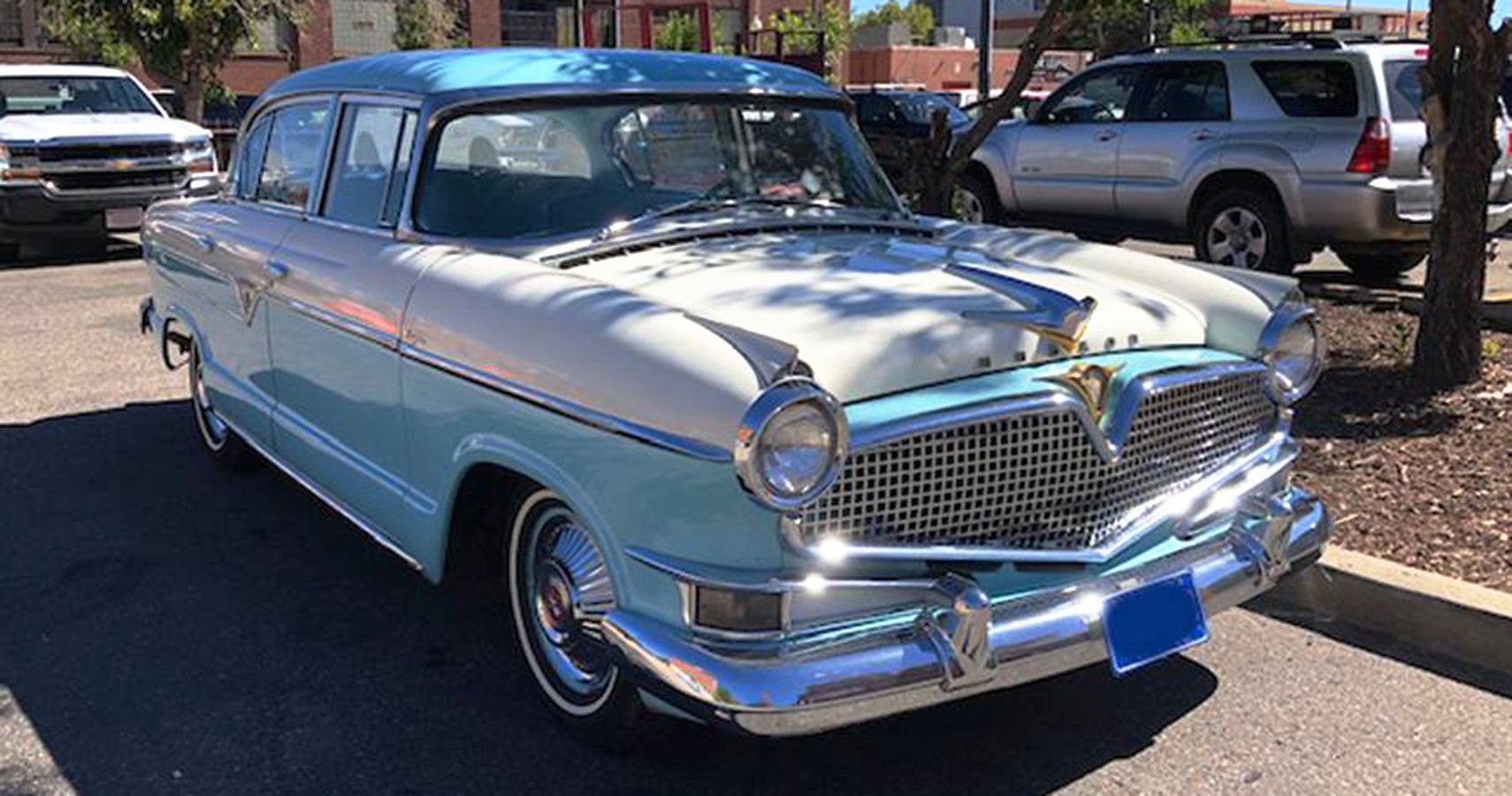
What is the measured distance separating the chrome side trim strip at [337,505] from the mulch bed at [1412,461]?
3154 mm

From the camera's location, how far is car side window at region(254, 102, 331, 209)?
487 centimetres

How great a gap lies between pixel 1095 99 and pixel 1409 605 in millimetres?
7495

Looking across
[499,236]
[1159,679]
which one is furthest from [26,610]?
[1159,679]

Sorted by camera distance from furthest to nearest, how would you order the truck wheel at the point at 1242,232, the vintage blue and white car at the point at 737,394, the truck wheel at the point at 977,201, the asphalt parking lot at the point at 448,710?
the truck wheel at the point at 977,201
the truck wheel at the point at 1242,232
the asphalt parking lot at the point at 448,710
the vintage blue and white car at the point at 737,394

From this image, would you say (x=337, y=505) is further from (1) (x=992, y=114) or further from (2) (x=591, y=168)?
(1) (x=992, y=114)

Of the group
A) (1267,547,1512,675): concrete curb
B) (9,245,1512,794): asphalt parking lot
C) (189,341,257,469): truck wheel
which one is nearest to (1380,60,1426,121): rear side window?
(1267,547,1512,675): concrete curb

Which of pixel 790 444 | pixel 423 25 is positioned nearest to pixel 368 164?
pixel 790 444

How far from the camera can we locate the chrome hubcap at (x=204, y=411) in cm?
592

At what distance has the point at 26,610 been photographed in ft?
14.8

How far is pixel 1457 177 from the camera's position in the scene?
5.96 m

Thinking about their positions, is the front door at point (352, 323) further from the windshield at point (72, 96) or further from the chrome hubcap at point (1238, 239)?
→ the windshield at point (72, 96)

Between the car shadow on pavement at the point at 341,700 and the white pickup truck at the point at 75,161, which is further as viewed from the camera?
the white pickup truck at the point at 75,161

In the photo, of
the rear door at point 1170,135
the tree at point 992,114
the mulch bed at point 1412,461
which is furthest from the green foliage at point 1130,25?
the mulch bed at point 1412,461

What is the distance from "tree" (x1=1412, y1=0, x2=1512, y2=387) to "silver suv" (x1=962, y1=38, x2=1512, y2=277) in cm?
227
